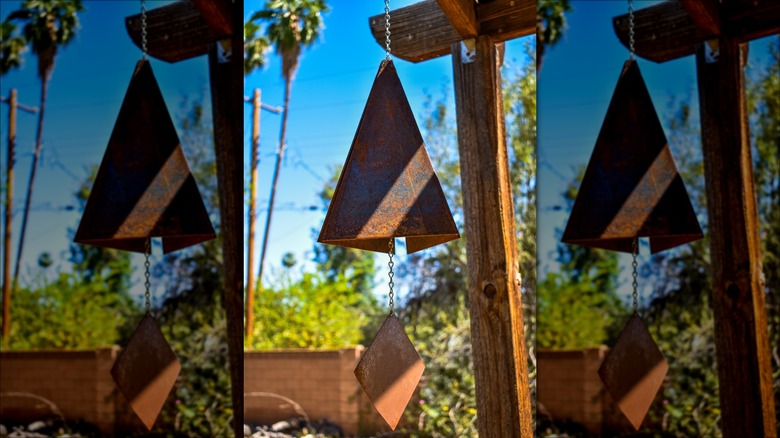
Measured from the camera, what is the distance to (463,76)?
8.17 feet

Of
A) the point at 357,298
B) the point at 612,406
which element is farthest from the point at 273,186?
the point at 612,406

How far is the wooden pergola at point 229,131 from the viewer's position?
9.17ft

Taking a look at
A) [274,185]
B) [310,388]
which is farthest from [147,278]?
[310,388]

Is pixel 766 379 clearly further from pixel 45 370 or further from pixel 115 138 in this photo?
pixel 45 370

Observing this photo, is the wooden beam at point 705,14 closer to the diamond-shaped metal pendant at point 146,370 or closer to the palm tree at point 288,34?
the palm tree at point 288,34

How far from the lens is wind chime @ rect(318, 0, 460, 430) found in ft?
6.60

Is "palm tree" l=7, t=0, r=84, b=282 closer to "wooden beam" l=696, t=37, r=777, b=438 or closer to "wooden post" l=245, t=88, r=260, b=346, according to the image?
"wooden post" l=245, t=88, r=260, b=346

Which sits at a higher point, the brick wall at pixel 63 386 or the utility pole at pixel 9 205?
the utility pole at pixel 9 205

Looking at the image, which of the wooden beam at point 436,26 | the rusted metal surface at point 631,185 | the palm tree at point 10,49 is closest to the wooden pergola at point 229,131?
the wooden beam at point 436,26

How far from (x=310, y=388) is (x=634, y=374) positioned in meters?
1.18

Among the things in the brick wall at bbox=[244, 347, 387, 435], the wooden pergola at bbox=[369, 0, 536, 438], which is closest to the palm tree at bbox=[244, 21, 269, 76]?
the wooden pergola at bbox=[369, 0, 536, 438]

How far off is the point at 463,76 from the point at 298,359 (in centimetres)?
125

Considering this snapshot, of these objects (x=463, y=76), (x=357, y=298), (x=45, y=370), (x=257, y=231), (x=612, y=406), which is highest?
(x=463, y=76)

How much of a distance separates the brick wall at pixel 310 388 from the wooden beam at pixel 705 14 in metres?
1.74
